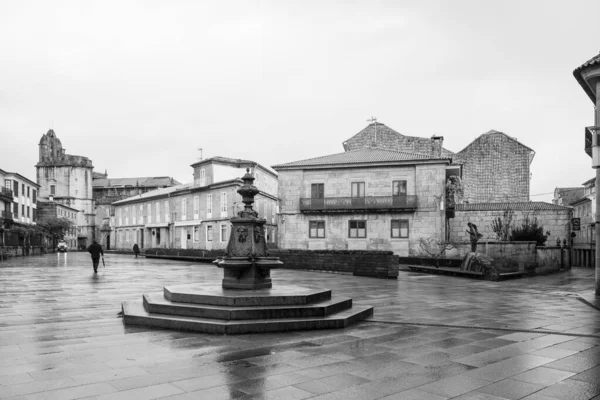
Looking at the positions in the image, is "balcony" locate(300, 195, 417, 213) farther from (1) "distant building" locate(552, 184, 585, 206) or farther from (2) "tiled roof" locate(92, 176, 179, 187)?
(2) "tiled roof" locate(92, 176, 179, 187)

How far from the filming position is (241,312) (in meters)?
7.75

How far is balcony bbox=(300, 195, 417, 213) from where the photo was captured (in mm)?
33719

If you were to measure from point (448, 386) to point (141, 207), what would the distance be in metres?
56.5

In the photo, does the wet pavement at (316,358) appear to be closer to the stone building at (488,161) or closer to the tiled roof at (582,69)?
the tiled roof at (582,69)

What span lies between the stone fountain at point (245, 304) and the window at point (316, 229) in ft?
86.2

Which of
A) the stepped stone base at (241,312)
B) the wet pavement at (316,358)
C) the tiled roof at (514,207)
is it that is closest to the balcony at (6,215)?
the tiled roof at (514,207)

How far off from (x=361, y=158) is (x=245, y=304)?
28712mm

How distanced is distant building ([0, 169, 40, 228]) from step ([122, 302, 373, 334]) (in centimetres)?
4756

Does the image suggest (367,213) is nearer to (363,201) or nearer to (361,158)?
(363,201)

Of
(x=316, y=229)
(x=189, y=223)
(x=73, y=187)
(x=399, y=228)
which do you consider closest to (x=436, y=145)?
(x=399, y=228)

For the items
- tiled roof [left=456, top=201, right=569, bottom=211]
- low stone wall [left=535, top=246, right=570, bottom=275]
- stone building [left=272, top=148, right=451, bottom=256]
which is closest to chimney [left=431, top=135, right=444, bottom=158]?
tiled roof [left=456, top=201, right=569, bottom=211]

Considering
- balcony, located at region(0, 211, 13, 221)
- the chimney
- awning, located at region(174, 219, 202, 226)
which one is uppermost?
the chimney

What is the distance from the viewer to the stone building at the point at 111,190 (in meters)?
83.0

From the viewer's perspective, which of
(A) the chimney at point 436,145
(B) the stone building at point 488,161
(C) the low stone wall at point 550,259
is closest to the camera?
(C) the low stone wall at point 550,259
